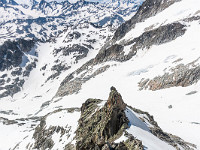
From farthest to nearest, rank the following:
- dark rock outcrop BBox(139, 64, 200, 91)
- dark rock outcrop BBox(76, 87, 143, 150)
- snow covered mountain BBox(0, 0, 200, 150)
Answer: dark rock outcrop BBox(139, 64, 200, 91), snow covered mountain BBox(0, 0, 200, 150), dark rock outcrop BBox(76, 87, 143, 150)

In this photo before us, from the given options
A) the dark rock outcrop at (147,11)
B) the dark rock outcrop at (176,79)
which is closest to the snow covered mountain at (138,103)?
the dark rock outcrop at (176,79)

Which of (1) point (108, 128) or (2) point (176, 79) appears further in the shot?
(2) point (176, 79)

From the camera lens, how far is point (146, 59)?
85938 mm

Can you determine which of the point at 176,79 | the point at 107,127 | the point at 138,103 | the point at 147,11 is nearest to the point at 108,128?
the point at 107,127

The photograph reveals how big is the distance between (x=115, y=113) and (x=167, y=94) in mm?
34976

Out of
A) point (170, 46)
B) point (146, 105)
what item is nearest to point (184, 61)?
point (146, 105)

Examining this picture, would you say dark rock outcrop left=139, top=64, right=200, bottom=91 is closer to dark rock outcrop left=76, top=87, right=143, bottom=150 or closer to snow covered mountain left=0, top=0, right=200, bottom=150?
snow covered mountain left=0, top=0, right=200, bottom=150

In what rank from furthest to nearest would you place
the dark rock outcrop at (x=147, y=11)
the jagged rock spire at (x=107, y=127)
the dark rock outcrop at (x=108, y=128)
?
the dark rock outcrop at (x=147, y=11) < the jagged rock spire at (x=107, y=127) < the dark rock outcrop at (x=108, y=128)

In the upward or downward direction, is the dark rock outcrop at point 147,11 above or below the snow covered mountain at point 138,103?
above

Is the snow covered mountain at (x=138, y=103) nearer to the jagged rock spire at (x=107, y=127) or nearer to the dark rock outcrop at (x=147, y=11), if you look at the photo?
the jagged rock spire at (x=107, y=127)

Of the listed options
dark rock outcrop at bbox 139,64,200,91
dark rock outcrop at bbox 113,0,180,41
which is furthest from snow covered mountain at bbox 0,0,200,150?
dark rock outcrop at bbox 113,0,180,41

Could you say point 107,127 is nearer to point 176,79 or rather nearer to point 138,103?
point 138,103

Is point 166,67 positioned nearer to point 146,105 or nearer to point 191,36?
point 146,105

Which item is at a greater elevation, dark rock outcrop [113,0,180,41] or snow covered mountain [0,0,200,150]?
dark rock outcrop [113,0,180,41]
